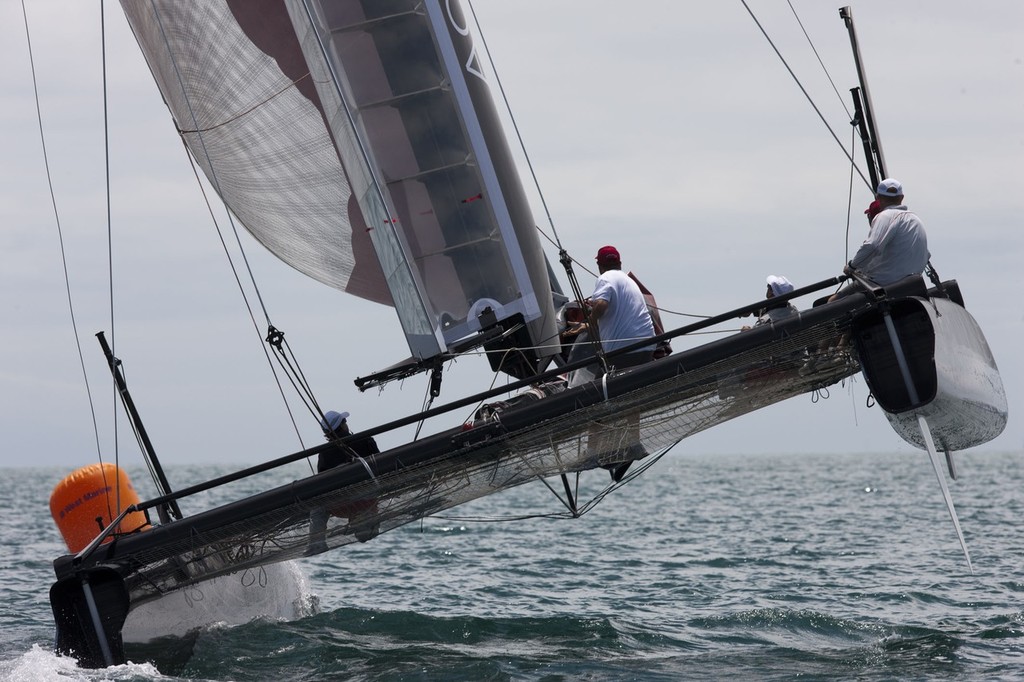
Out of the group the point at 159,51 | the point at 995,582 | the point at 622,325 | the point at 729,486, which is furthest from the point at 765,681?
the point at 729,486

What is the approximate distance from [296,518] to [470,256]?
214cm

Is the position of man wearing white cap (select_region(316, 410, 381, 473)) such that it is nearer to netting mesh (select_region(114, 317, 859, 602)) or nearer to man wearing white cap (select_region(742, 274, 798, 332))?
netting mesh (select_region(114, 317, 859, 602))

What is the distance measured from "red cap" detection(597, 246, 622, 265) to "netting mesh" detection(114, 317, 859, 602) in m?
1.18

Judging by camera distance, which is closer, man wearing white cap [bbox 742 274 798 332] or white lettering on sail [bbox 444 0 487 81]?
man wearing white cap [bbox 742 274 798 332]

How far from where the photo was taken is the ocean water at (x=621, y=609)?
7500mm

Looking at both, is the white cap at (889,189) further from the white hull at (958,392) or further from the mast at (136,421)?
the mast at (136,421)

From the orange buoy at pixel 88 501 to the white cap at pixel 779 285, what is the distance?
192 inches

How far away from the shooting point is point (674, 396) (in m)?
7.01

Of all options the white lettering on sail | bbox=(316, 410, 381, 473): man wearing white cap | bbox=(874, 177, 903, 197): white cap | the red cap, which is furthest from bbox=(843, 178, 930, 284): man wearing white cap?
bbox=(316, 410, 381, 473): man wearing white cap

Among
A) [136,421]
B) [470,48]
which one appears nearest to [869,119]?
[470,48]

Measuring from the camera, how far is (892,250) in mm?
6910

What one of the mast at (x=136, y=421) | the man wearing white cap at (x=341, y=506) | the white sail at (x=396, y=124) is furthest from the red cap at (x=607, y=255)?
the mast at (x=136, y=421)

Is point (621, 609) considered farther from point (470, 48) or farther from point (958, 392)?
point (470, 48)

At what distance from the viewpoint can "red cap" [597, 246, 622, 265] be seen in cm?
788
